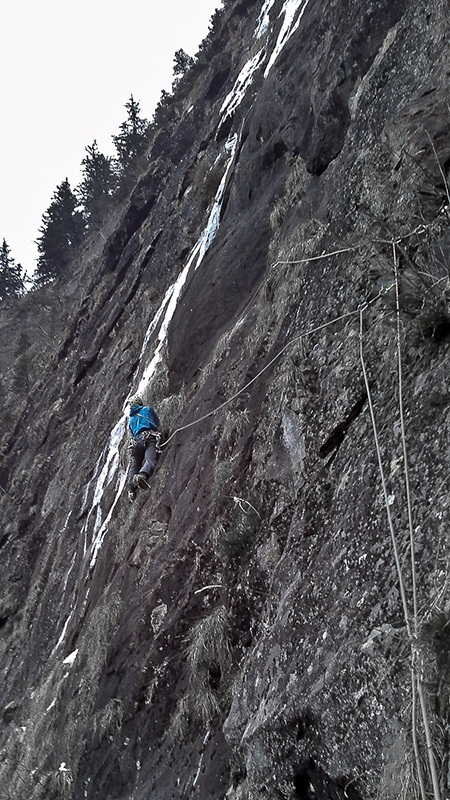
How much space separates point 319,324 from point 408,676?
334 centimetres

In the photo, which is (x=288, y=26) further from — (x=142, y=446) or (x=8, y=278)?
(x=8, y=278)

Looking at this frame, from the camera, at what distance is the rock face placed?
3.31 meters

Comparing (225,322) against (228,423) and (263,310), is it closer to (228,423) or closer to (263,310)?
(263,310)

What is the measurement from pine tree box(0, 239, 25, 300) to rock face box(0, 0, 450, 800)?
42.0 metres

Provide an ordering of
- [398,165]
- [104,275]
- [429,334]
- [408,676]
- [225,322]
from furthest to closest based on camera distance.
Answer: [104,275], [225,322], [398,165], [429,334], [408,676]

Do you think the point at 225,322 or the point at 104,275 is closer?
the point at 225,322

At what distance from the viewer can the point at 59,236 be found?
45.2 metres

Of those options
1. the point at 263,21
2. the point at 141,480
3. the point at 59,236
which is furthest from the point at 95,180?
the point at 141,480

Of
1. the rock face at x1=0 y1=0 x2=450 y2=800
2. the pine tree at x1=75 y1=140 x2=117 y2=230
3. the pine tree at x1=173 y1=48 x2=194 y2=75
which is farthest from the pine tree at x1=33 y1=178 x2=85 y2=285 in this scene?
the rock face at x1=0 y1=0 x2=450 y2=800

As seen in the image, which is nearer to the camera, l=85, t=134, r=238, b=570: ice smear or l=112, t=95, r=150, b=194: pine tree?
l=85, t=134, r=238, b=570: ice smear

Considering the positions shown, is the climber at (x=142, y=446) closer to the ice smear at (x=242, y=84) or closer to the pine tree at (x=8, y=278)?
the ice smear at (x=242, y=84)

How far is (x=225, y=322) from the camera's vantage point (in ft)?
29.1

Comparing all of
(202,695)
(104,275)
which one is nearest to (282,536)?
(202,695)

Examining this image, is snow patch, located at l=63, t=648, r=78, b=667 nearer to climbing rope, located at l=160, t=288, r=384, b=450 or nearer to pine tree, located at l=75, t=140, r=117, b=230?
climbing rope, located at l=160, t=288, r=384, b=450
